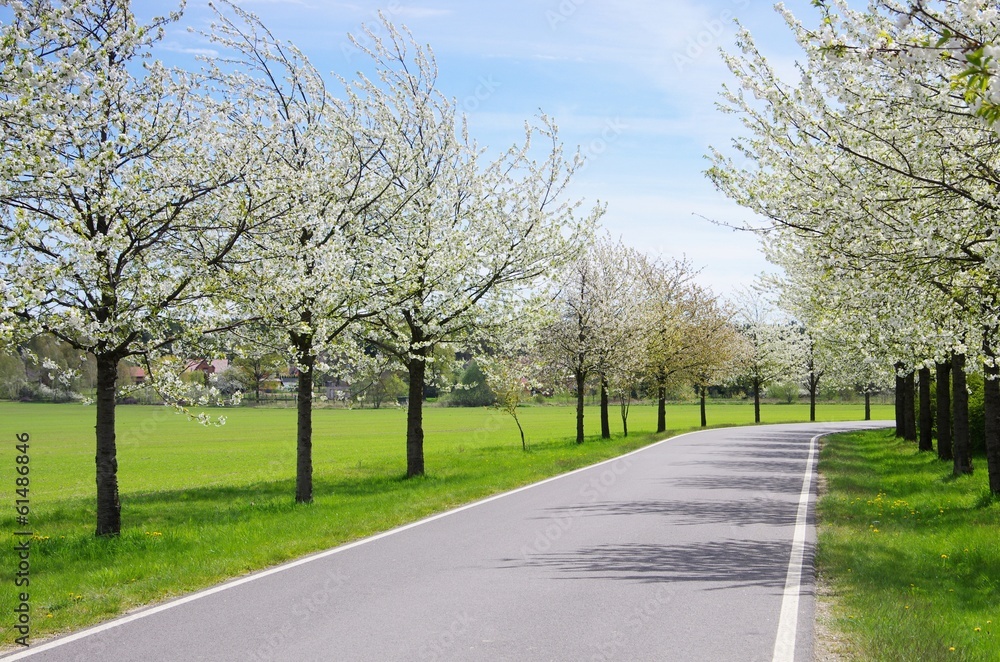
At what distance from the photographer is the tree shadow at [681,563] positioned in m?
7.91

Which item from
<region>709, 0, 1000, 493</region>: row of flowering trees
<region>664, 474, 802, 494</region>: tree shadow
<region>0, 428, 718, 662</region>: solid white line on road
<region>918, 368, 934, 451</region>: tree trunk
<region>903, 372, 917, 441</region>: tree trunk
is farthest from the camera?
<region>903, 372, 917, 441</region>: tree trunk

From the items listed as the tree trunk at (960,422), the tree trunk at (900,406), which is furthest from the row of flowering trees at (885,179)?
the tree trunk at (900,406)

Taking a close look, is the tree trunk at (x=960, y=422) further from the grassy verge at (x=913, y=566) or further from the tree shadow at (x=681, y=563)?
the tree shadow at (x=681, y=563)

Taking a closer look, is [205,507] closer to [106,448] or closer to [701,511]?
[106,448]

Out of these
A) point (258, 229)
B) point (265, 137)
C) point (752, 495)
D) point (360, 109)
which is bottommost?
point (752, 495)

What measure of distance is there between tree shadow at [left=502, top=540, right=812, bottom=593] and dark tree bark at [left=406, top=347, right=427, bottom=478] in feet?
31.4

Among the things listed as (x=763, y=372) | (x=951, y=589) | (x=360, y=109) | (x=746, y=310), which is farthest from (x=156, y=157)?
(x=746, y=310)

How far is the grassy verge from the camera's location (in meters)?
5.84

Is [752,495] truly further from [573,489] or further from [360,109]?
[360,109]

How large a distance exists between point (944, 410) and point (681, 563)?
12.8 metres

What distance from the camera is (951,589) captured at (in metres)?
7.56

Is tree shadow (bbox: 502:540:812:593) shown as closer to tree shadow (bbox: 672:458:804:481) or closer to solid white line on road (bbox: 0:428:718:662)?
solid white line on road (bbox: 0:428:718:662)

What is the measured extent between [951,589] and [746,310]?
52090 millimetres

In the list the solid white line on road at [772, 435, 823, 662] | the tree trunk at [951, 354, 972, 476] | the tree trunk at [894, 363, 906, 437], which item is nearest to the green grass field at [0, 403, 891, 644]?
the solid white line on road at [772, 435, 823, 662]
